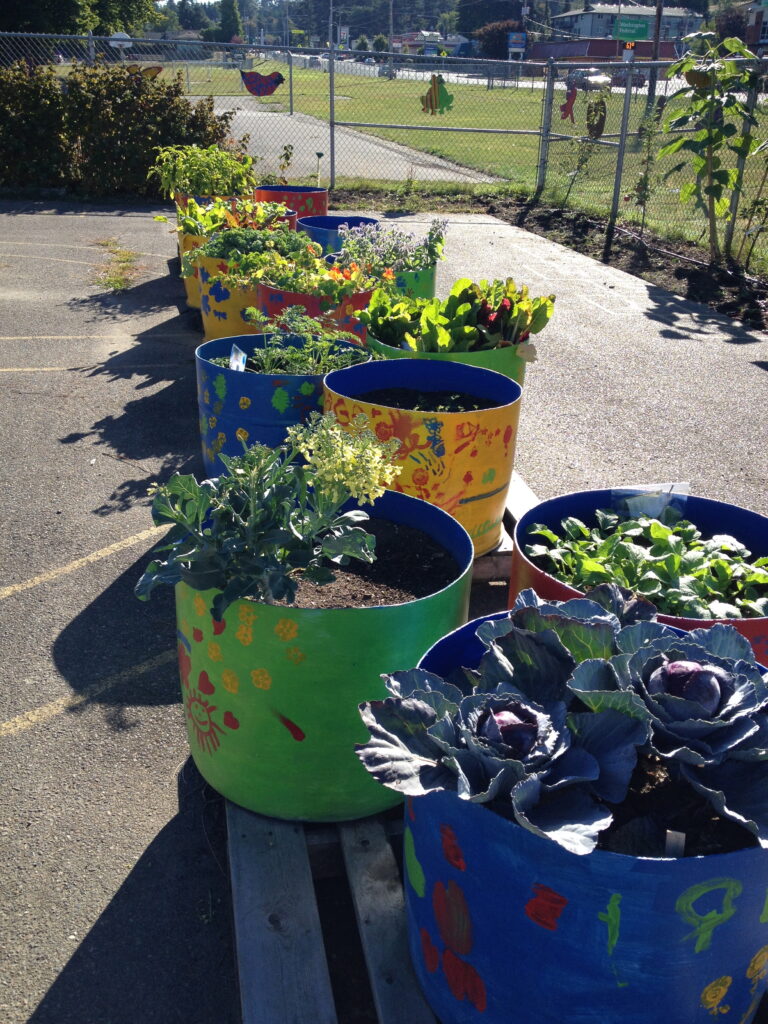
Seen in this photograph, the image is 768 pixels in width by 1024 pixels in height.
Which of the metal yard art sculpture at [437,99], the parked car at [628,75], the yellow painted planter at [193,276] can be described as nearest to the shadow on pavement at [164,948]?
the yellow painted planter at [193,276]

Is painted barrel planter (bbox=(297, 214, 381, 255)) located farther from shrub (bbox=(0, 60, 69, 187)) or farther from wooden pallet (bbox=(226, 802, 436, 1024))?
shrub (bbox=(0, 60, 69, 187))

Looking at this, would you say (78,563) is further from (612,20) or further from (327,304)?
(612,20)

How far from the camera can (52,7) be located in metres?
29.8

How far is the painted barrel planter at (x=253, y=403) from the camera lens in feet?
11.4

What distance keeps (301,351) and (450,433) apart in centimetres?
92

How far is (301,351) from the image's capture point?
3691mm

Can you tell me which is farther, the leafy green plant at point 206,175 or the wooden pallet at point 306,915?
the leafy green plant at point 206,175

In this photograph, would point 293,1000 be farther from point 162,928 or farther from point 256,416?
point 256,416

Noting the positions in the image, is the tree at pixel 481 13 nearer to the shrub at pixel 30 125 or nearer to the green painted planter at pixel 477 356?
the shrub at pixel 30 125

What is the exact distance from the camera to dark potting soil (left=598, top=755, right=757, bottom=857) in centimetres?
145

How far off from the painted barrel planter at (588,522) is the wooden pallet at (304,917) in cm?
73

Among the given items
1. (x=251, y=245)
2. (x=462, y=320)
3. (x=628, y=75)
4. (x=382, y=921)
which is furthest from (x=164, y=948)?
(x=628, y=75)

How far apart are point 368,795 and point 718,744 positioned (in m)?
1.03

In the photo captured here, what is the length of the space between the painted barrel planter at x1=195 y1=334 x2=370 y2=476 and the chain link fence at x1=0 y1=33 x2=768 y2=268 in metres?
6.69
